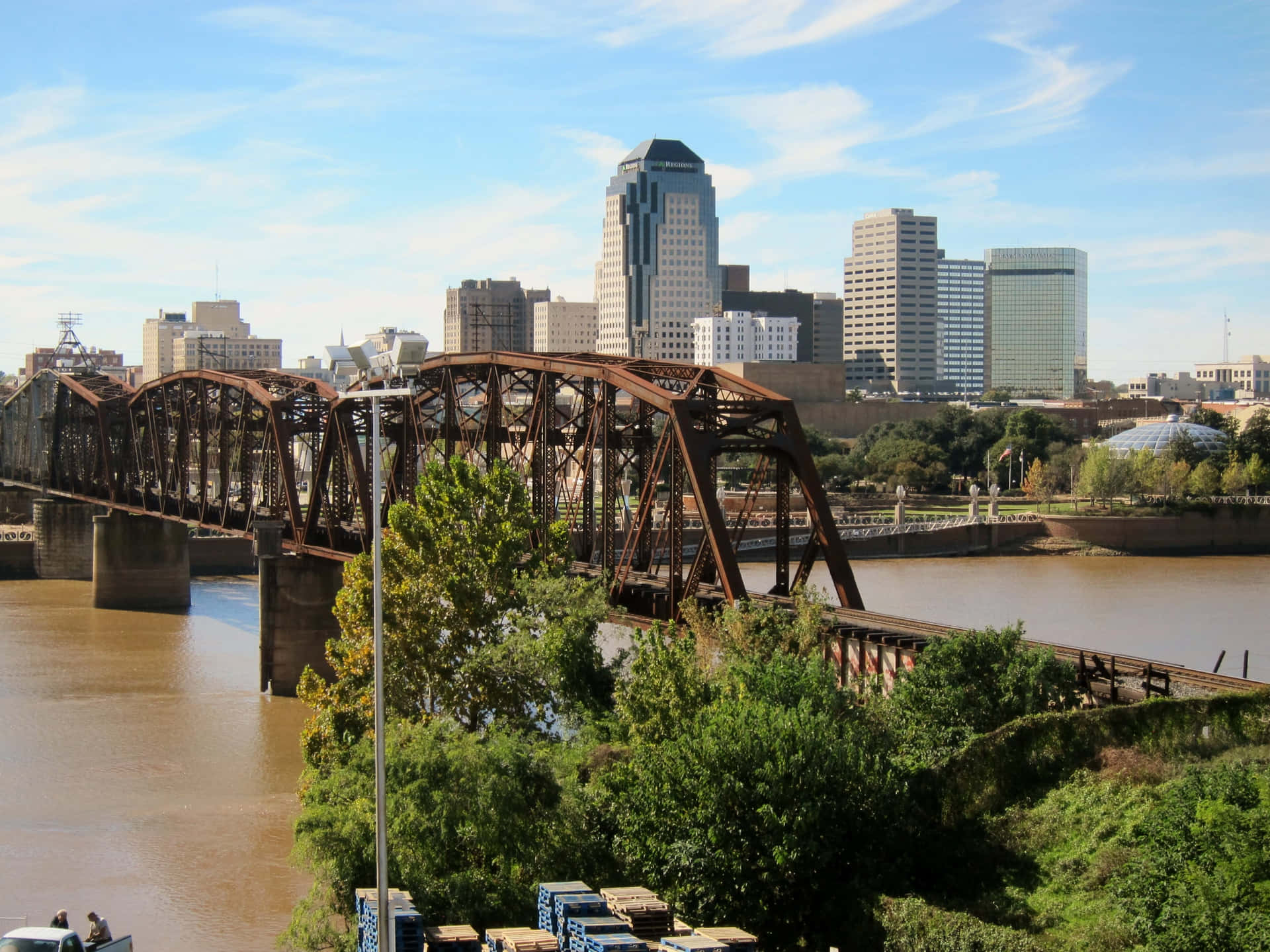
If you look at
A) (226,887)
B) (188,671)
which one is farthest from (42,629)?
(226,887)

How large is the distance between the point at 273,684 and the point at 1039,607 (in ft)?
125

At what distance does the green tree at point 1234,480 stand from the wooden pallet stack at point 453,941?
377 ft

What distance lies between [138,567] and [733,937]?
6559 centimetres

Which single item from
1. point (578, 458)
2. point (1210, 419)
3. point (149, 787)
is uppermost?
point (1210, 419)

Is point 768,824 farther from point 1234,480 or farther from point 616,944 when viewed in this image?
point 1234,480

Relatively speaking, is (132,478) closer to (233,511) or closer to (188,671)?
(233,511)

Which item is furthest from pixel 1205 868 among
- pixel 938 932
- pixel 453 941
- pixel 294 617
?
pixel 294 617

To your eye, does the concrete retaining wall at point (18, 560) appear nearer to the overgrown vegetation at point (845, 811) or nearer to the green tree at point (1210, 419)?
the overgrown vegetation at point (845, 811)

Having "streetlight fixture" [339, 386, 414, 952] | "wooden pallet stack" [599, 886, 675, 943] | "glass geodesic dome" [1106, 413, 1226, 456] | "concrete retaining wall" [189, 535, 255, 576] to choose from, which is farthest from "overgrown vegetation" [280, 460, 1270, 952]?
"glass geodesic dome" [1106, 413, 1226, 456]

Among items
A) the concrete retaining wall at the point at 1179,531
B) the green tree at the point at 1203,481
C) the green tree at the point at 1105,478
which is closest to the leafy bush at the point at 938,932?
the concrete retaining wall at the point at 1179,531

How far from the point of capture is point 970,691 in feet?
83.6

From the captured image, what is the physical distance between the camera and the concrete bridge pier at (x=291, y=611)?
5228 cm

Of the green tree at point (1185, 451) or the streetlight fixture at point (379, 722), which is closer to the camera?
the streetlight fixture at point (379, 722)

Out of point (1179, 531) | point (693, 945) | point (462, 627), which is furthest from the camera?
point (1179, 531)
